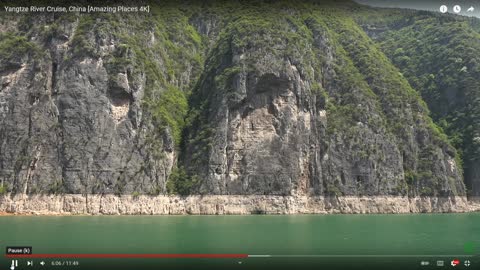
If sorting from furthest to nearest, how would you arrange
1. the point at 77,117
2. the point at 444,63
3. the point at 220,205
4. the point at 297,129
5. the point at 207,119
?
the point at 444,63, the point at 207,119, the point at 297,129, the point at 77,117, the point at 220,205

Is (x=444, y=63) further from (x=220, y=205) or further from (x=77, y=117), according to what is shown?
(x=77, y=117)

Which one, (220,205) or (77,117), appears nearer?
(220,205)

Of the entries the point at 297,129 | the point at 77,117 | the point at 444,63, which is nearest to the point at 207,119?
the point at 297,129

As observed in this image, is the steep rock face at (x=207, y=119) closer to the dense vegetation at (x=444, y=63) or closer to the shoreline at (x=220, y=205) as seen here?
the shoreline at (x=220, y=205)

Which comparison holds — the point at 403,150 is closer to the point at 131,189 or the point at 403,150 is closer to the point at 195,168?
the point at 195,168

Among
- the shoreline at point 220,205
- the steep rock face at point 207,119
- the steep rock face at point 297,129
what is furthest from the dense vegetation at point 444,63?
the shoreline at point 220,205

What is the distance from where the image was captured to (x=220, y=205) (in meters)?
69.6

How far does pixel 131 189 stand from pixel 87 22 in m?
23.5

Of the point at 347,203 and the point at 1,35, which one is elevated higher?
the point at 1,35

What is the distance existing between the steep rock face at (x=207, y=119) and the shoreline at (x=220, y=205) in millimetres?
1020

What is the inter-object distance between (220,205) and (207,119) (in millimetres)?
14227

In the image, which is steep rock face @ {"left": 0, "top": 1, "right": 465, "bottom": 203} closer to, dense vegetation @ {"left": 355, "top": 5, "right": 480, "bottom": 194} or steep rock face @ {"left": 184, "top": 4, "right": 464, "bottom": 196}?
steep rock face @ {"left": 184, "top": 4, "right": 464, "bottom": 196}

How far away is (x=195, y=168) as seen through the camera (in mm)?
73500

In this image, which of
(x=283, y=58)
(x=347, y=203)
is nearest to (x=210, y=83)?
(x=283, y=58)
